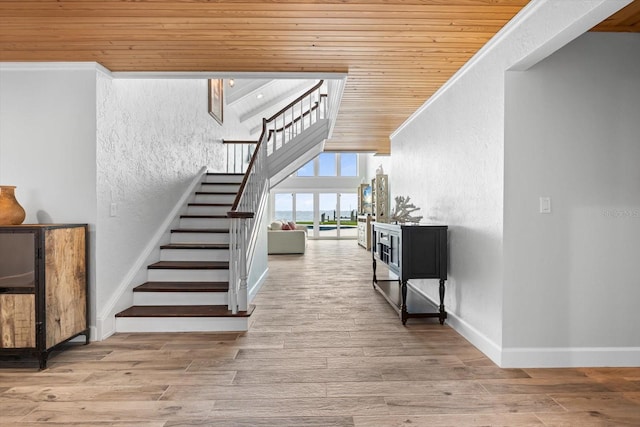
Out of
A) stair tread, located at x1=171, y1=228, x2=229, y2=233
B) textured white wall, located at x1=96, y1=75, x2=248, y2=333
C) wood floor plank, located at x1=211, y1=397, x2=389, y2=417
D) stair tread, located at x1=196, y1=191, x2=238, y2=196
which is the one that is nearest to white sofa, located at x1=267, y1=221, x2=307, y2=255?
stair tread, located at x1=196, y1=191, x2=238, y2=196

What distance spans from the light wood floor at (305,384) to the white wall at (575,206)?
0.29 metres

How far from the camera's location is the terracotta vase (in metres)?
3.07

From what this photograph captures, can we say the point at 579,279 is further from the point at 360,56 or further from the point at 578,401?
the point at 360,56

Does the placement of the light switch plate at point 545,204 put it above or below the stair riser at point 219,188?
below

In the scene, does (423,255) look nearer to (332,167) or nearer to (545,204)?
(545,204)

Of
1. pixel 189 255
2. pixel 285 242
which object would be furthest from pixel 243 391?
pixel 285 242

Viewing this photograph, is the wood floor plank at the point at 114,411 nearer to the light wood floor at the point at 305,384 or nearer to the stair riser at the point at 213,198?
the light wood floor at the point at 305,384

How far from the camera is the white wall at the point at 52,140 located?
11.3 feet

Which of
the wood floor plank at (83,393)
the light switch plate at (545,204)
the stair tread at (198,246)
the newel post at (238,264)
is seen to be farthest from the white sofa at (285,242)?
the light switch plate at (545,204)

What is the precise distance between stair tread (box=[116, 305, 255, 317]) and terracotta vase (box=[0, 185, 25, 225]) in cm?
122

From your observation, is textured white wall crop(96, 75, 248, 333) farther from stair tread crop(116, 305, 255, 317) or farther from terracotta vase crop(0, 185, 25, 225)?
terracotta vase crop(0, 185, 25, 225)

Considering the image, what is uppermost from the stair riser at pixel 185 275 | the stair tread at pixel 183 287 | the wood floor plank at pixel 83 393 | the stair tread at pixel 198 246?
the stair tread at pixel 198 246

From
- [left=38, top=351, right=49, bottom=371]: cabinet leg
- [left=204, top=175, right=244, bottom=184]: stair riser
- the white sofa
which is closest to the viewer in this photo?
[left=38, top=351, right=49, bottom=371]: cabinet leg

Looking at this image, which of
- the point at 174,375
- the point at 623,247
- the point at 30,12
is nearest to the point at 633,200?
the point at 623,247
